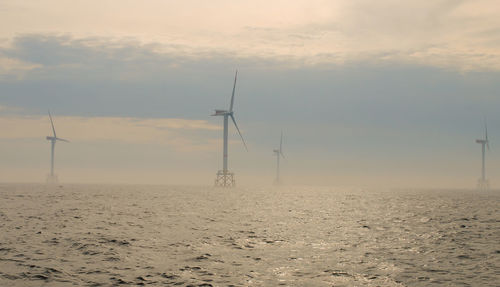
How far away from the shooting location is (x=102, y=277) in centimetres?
2800

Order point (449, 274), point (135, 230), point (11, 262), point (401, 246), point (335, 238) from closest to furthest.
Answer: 1. point (449, 274)
2. point (11, 262)
3. point (401, 246)
4. point (335, 238)
5. point (135, 230)

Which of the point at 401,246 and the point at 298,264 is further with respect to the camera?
the point at 401,246

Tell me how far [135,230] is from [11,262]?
2078 cm

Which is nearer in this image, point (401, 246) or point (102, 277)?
point (102, 277)

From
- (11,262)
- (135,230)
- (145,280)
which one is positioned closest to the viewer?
(145,280)

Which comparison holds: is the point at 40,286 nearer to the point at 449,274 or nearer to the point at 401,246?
the point at 449,274

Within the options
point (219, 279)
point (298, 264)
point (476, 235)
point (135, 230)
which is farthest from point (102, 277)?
point (476, 235)

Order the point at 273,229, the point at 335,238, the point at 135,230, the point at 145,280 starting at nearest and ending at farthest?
the point at 145,280
the point at 335,238
the point at 135,230
the point at 273,229

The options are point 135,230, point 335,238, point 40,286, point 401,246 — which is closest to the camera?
point 40,286

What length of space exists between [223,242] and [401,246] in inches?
580

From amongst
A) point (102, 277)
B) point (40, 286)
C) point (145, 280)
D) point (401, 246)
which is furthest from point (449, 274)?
point (40, 286)

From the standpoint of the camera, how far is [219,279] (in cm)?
2780

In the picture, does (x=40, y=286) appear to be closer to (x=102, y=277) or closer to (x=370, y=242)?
(x=102, y=277)

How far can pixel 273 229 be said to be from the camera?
185ft
